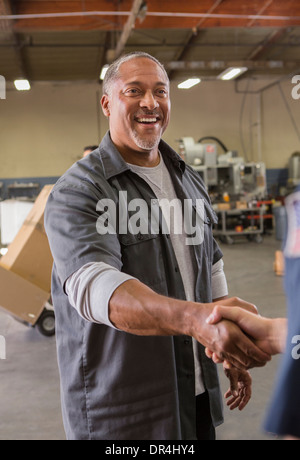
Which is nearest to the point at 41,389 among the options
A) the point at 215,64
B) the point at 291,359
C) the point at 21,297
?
the point at 21,297

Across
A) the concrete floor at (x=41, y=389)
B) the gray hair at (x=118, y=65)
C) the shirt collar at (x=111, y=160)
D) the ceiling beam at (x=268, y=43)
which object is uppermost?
the ceiling beam at (x=268, y=43)

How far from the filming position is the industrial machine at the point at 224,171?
9008 mm

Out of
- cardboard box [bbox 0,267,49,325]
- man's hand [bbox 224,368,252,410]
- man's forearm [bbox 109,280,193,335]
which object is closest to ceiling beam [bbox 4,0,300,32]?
cardboard box [bbox 0,267,49,325]

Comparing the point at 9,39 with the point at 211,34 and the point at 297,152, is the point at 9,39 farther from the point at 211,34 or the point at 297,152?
the point at 297,152

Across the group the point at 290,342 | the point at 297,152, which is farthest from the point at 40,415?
the point at 297,152

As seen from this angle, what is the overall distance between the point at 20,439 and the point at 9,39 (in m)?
7.53

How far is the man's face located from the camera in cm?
125

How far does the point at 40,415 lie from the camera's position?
2.70 m

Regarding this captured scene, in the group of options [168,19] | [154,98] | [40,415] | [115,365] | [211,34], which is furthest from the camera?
[211,34]

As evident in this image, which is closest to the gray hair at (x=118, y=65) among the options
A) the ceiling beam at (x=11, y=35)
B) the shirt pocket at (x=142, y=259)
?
the shirt pocket at (x=142, y=259)

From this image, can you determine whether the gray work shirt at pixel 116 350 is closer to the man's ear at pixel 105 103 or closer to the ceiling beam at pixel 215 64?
the man's ear at pixel 105 103

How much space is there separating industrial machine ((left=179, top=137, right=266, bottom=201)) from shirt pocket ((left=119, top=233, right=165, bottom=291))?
25.6 feet

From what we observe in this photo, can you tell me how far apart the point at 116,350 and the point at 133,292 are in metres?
0.26

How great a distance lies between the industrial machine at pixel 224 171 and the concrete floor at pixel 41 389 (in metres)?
4.29
